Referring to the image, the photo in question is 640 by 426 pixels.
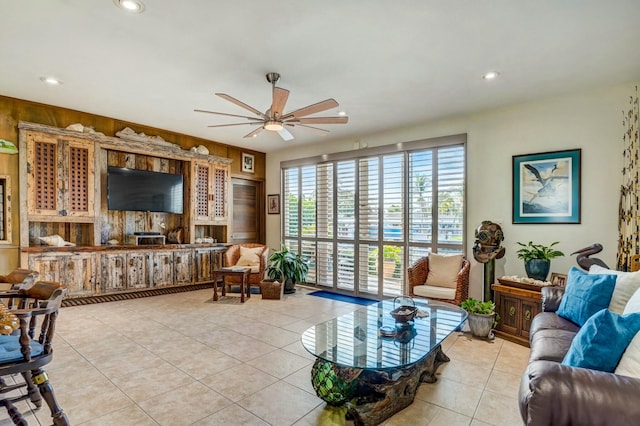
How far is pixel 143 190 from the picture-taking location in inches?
223

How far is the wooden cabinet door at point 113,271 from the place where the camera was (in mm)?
5078

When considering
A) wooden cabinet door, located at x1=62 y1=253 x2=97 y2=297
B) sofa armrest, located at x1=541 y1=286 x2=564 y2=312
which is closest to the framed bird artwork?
sofa armrest, located at x1=541 y1=286 x2=564 y2=312

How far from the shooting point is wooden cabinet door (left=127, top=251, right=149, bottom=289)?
5336 mm

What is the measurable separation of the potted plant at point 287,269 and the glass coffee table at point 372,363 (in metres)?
3.08

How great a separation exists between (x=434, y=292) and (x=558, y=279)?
53.6 inches

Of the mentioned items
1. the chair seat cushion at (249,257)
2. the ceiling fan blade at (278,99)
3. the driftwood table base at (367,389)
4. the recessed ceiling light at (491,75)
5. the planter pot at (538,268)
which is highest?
the recessed ceiling light at (491,75)

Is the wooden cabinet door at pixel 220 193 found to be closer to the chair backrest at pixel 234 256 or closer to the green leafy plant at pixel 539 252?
the chair backrest at pixel 234 256

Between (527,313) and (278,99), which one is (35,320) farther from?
(527,313)

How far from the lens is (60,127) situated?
4.82 meters

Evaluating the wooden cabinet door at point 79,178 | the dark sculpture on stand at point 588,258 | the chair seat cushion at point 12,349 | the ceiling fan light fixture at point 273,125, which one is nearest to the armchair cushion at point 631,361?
the dark sculpture on stand at point 588,258

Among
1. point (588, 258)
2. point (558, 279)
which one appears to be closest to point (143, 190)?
point (558, 279)

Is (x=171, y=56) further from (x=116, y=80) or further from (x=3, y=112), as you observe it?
(x=3, y=112)

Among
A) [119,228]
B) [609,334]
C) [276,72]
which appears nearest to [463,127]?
[276,72]

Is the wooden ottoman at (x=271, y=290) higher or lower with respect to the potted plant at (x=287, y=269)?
lower
